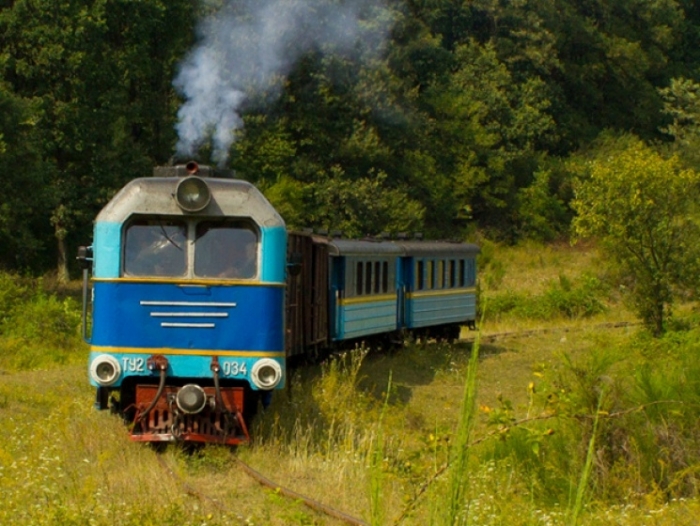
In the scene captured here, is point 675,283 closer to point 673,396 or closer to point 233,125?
point 233,125

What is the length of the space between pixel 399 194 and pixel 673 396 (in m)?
33.4

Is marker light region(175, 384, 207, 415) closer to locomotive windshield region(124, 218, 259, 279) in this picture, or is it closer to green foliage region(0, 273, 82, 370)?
locomotive windshield region(124, 218, 259, 279)

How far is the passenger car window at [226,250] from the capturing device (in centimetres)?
1084

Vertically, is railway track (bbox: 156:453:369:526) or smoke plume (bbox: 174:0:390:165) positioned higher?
smoke plume (bbox: 174:0:390:165)

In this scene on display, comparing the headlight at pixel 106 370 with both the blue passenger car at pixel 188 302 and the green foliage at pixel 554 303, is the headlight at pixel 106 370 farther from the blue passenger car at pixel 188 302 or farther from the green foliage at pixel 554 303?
the green foliage at pixel 554 303

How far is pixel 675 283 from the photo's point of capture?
22250 millimetres

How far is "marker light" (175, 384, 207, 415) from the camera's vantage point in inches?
407

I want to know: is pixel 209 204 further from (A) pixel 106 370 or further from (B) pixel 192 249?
(A) pixel 106 370

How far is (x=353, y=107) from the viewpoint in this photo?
132 ft

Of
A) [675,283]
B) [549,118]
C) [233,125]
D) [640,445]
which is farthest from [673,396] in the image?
[549,118]

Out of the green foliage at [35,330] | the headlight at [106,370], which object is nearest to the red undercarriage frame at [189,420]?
the headlight at [106,370]

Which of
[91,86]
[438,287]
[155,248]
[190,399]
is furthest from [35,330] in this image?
[190,399]

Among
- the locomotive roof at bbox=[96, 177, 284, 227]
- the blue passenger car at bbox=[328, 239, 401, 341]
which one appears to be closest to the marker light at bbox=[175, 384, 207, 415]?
the locomotive roof at bbox=[96, 177, 284, 227]

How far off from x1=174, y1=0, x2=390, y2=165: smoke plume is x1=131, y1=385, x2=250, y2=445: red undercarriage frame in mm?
7592
